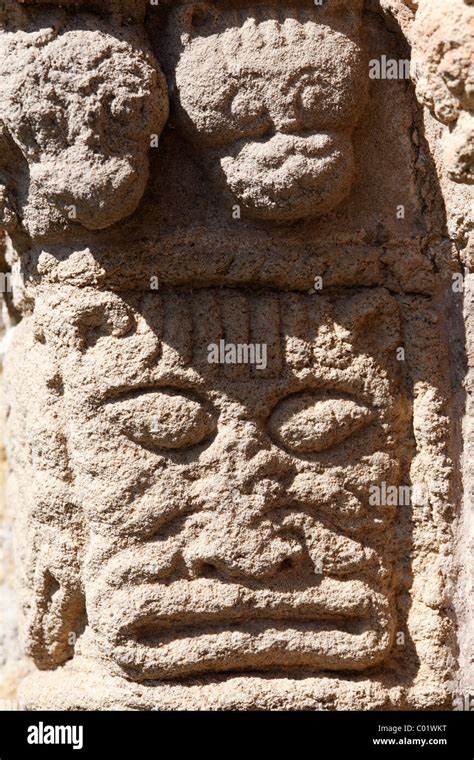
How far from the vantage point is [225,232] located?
162 cm

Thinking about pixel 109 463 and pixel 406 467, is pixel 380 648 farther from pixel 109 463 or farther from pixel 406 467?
pixel 109 463

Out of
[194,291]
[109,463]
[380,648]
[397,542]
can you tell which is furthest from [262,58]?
Result: [380,648]

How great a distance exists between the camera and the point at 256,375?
64.6 inches

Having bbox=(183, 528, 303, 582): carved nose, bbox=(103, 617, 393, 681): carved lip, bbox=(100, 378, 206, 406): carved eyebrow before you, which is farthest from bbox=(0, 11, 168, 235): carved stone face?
bbox=(103, 617, 393, 681): carved lip

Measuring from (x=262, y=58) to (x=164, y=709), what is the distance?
3.07 feet

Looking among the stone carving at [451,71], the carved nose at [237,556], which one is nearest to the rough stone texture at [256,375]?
the carved nose at [237,556]

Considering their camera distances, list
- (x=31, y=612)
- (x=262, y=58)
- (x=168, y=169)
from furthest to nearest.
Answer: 1. (x=31, y=612)
2. (x=168, y=169)
3. (x=262, y=58)

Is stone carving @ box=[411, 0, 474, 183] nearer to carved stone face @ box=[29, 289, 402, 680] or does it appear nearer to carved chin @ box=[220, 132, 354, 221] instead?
carved chin @ box=[220, 132, 354, 221]

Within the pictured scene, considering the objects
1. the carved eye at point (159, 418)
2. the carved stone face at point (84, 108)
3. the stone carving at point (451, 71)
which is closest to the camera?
the stone carving at point (451, 71)

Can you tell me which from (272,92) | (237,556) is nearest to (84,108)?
(272,92)

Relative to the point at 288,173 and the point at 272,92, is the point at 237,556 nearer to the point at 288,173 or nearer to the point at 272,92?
the point at 288,173

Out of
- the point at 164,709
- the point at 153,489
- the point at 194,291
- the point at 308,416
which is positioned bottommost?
the point at 164,709

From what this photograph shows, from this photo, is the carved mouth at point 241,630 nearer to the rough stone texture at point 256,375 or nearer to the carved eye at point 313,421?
the rough stone texture at point 256,375

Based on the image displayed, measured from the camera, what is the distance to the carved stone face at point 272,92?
5.05ft
